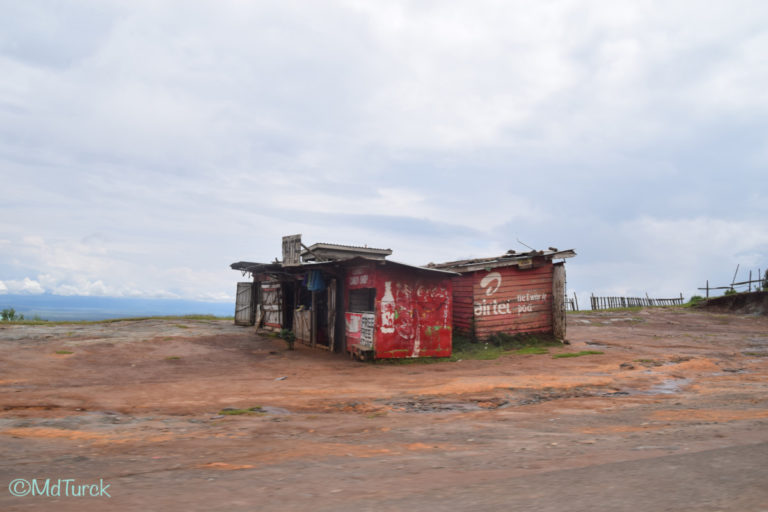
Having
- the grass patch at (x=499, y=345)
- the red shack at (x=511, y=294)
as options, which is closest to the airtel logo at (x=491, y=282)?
the red shack at (x=511, y=294)

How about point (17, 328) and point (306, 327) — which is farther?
point (17, 328)

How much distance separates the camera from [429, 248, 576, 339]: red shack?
17.2m

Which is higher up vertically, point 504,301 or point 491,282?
point 491,282

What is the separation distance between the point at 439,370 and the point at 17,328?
19247 millimetres

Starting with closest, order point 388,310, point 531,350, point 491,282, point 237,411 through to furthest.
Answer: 1. point 237,411
2. point 388,310
3. point 531,350
4. point 491,282

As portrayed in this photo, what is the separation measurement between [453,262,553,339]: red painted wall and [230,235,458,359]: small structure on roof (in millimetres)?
2095

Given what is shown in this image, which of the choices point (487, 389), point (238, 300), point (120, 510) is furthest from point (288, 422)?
point (238, 300)

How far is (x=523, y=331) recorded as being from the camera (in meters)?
18.0

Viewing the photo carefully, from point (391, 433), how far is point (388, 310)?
28.0 ft

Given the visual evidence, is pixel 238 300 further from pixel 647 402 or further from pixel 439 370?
pixel 647 402

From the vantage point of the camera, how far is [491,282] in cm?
Result: 1742

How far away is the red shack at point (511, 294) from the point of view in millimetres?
17219

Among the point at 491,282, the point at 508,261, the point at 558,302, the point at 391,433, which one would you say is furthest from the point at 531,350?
the point at 391,433

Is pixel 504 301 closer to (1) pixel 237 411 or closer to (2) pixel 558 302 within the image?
(2) pixel 558 302
